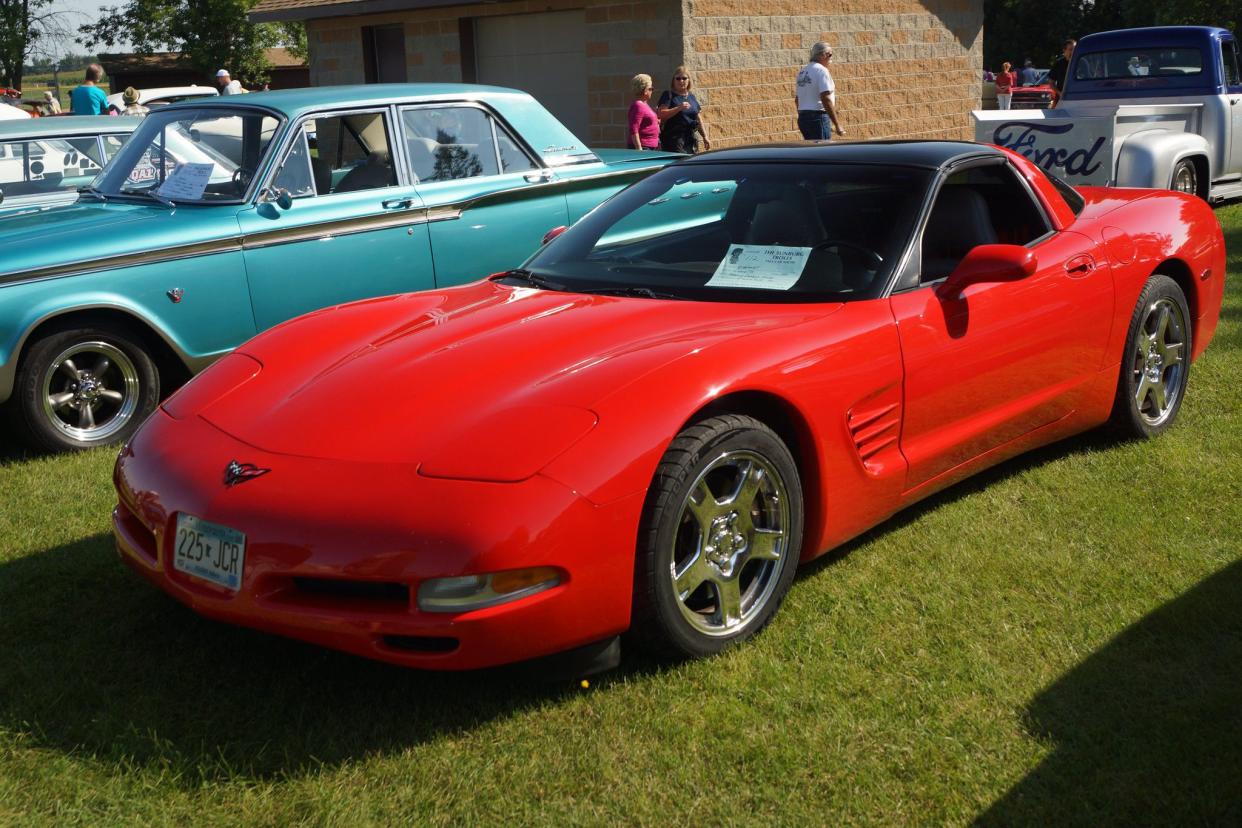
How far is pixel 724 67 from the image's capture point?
16109 millimetres

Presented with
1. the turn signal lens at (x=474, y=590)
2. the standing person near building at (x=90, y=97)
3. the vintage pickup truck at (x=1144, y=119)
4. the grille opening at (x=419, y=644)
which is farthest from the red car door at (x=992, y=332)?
the standing person near building at (x=90, y=97)

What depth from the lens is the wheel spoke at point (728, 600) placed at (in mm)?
3584

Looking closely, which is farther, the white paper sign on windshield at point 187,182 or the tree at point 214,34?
the tree at point 214,34

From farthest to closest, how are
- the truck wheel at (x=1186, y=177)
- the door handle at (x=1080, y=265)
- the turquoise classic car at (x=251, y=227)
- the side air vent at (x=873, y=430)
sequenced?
the truck wheel at (x=1186, y=177) → the turquoise classic car at (x=251, y=227) → the door handle at (x=1080, y=265) → the side air vent at (x=873, y=430)

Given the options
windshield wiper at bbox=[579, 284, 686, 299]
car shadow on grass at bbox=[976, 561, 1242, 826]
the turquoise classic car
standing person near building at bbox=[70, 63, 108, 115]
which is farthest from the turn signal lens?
standing person near building at bbox=[70, 63, 108, 115]

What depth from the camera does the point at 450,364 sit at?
12.3ft

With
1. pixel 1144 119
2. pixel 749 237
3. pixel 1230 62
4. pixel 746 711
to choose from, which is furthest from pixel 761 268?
pixel 1230 62

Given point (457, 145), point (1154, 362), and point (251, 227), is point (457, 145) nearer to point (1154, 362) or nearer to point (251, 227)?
point (251, 227)

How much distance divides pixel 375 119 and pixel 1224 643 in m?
4.92

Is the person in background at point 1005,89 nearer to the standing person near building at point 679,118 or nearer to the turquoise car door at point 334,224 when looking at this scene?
the standing person near building at point 679,118

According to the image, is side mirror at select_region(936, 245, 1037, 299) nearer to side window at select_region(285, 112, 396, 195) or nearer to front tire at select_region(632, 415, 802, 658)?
front tire at select_region(632, 415, 802, 658)

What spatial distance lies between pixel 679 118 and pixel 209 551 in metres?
10.7

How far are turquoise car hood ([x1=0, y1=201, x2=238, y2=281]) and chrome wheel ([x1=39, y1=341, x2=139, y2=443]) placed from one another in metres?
0.41

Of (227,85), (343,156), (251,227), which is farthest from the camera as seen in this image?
(227,85)
